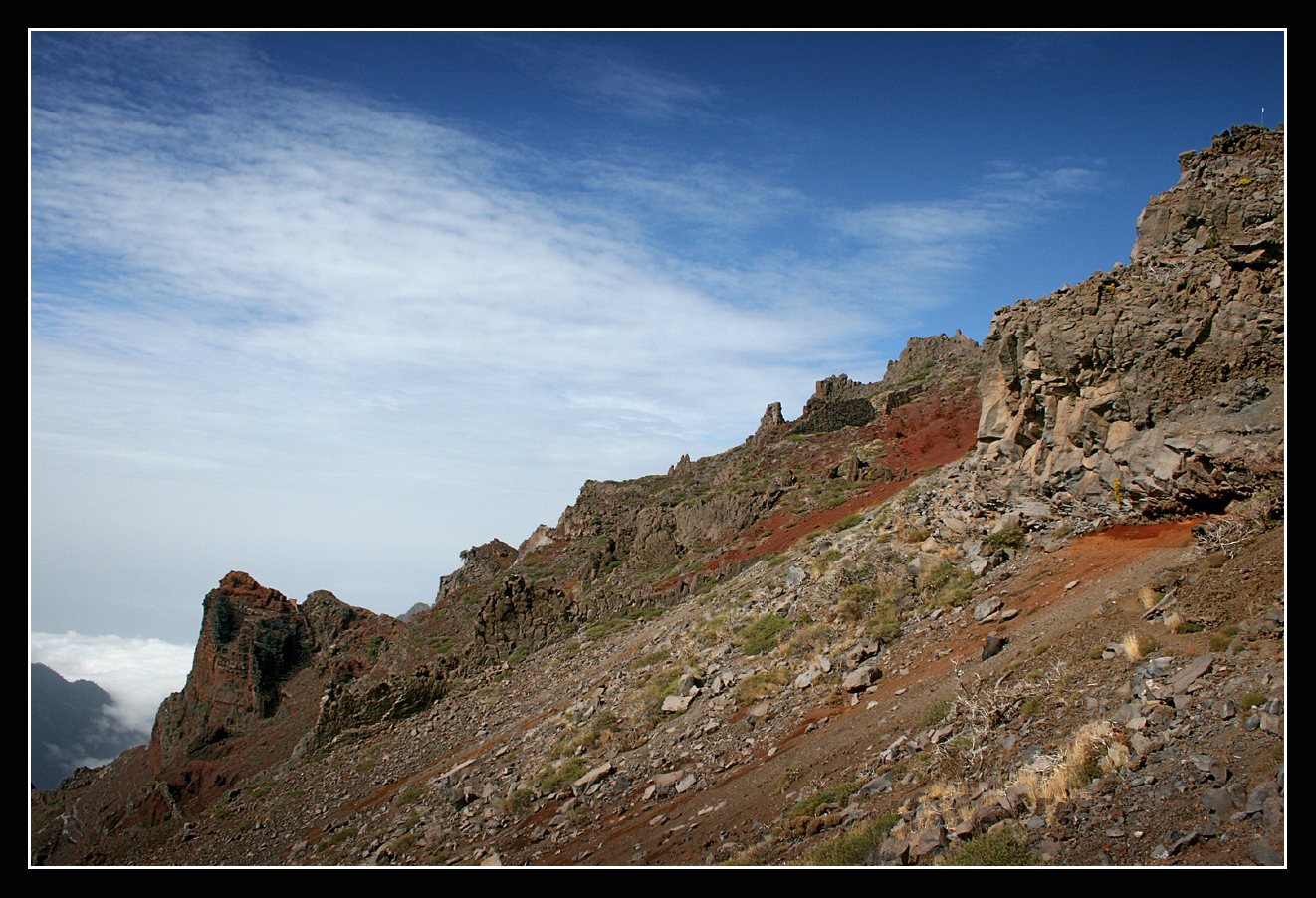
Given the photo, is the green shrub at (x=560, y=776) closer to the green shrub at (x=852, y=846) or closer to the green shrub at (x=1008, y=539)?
the green shrub at (x=852, y=846)

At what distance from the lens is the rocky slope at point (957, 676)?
7434mm

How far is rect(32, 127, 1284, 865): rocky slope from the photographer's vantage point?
743cm

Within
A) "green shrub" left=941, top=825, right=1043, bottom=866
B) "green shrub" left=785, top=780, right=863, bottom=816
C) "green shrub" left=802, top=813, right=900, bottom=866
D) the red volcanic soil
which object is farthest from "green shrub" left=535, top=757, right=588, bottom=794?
the red volcanic soil

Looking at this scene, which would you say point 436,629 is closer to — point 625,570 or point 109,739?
point 625,570

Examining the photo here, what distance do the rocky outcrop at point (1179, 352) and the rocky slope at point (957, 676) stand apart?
51 millimetres

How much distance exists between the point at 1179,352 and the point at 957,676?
7033mm

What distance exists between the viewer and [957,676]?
36.9 ft

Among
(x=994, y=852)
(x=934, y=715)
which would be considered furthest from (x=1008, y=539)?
(x=994, y=852)

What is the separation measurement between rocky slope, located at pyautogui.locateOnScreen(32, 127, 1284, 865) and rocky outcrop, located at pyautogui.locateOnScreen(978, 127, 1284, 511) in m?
0.05

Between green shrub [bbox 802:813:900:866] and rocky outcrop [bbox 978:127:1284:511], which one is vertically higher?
rocky outcrop [bbox 978:127:1284:511]

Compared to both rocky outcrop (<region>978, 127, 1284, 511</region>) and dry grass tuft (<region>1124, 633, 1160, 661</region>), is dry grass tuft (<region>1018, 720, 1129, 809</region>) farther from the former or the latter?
rocky outcrop (<region>978, 127, 1284, 511</region>)

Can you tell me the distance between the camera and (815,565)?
66.9 feet
